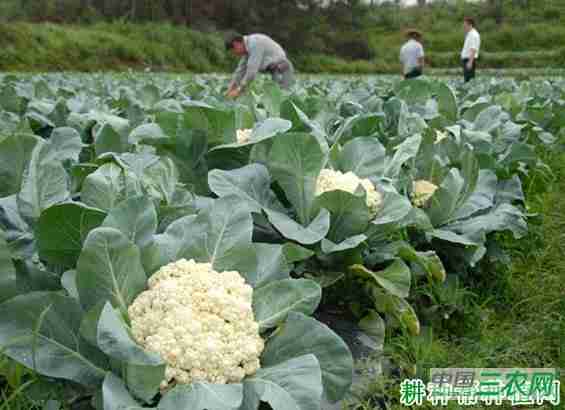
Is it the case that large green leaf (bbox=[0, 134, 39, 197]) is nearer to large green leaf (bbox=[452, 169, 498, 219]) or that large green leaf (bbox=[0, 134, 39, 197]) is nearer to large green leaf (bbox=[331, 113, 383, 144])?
large green leaf (bbox=[331, 113, 383, 144])

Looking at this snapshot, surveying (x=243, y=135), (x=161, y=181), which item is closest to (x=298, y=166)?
(x=161, y=181)

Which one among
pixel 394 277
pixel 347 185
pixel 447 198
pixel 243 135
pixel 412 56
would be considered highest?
pixel 243 135

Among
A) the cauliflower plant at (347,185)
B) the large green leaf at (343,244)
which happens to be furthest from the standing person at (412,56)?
the large green leaf at (343,244)

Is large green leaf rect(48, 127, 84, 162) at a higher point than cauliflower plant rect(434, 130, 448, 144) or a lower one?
higher

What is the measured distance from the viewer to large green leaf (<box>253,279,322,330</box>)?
149 centimetres

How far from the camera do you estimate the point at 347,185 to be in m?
2.14

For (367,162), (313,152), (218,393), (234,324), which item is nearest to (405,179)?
(367,162)

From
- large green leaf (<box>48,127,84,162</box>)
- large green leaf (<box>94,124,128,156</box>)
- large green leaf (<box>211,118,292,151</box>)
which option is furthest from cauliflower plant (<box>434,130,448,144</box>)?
large green leaf (<box>48,127,84,162</box>)

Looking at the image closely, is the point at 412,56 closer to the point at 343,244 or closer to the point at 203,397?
the point at 343,244

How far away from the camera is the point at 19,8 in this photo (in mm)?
32469

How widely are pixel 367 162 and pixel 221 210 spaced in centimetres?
91

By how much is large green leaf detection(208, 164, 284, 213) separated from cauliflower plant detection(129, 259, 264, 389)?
0.46 m

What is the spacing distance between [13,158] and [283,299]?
33.1 inches

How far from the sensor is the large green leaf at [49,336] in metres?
1.32
